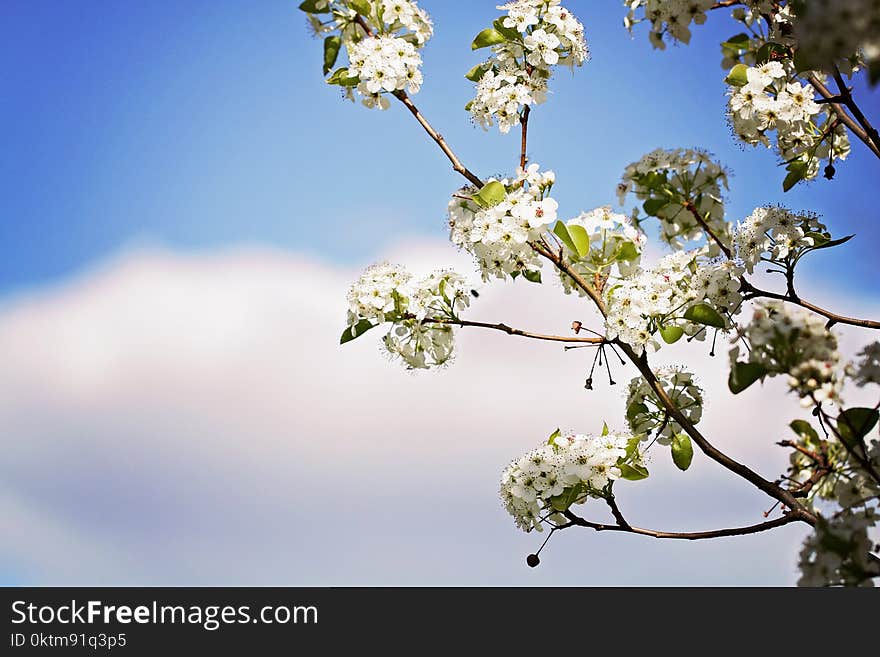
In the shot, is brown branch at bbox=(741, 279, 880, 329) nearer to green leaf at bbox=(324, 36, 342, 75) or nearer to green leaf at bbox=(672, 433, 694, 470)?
green leaf at bbox=(672, 433, 694, 470)

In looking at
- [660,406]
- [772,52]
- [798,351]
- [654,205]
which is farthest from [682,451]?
[772,52]

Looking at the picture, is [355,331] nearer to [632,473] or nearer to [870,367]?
[632,473]

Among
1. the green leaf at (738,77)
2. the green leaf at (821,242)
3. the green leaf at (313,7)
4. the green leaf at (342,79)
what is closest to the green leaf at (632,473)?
the green leaf at (821,242)

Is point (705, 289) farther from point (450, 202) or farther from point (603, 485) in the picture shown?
point (450, 202)

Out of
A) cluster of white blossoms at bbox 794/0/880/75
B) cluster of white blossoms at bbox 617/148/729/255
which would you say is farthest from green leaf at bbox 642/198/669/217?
cluster of white blossoms at bbox 794/0/880/75

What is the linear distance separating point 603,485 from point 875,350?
1.15 meters

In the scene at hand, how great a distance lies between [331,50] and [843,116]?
1.89 meters

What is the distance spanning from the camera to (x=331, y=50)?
341 centimetres

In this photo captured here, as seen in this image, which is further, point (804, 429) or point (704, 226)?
point (704, 226)

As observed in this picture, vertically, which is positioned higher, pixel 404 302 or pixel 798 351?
pixel 404 302

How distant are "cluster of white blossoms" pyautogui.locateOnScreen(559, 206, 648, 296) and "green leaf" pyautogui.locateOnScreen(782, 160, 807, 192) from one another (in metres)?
0.65

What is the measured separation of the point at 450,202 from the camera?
3004 mm

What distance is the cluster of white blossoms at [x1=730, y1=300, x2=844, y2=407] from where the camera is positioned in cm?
179

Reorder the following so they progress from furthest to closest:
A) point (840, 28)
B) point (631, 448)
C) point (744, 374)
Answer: point (631, 448), point (744, 374), point (840, 28)
